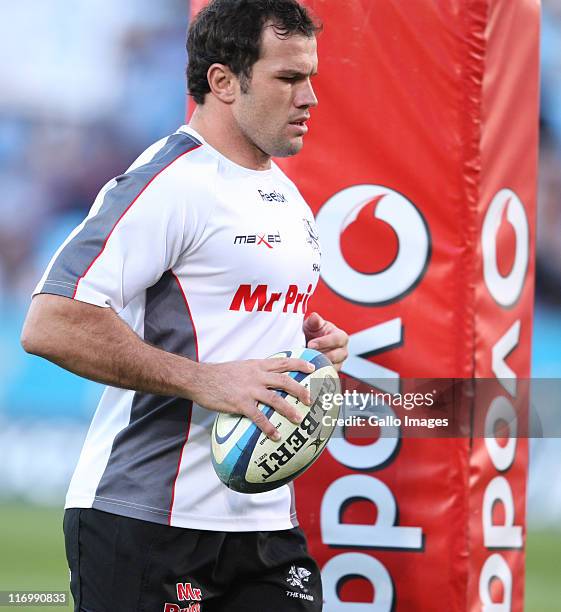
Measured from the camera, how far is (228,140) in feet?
8.22

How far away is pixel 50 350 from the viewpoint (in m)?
2.16

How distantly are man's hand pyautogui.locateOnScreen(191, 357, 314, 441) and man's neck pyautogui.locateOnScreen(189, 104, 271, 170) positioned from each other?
0.52m

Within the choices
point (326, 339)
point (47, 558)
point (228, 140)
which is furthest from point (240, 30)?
point (47, 558)

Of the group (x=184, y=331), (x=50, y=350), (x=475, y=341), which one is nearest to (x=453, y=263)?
(x=475, y=341)

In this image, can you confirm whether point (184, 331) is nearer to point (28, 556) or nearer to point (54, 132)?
point (28, 556)

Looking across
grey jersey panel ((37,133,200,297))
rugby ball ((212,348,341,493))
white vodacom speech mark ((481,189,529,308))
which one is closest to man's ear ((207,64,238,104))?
grey jersey panel ((37,133,200,297))

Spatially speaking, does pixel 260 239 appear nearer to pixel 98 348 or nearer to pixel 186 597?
pixel 98 348

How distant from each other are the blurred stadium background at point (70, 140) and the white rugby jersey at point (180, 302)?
6713mm

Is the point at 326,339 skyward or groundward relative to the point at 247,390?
skyward

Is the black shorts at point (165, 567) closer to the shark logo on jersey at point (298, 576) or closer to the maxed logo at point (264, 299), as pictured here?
the shark logo on jersey at point (298, 576)

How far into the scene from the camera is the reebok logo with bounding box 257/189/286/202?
2.49 m

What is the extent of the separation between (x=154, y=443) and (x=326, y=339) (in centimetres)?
47

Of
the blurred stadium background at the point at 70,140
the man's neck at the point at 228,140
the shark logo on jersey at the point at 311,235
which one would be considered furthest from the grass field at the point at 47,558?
Answer: the man's neck at the point at 228,140

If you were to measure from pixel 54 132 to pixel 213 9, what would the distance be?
7.45 m
